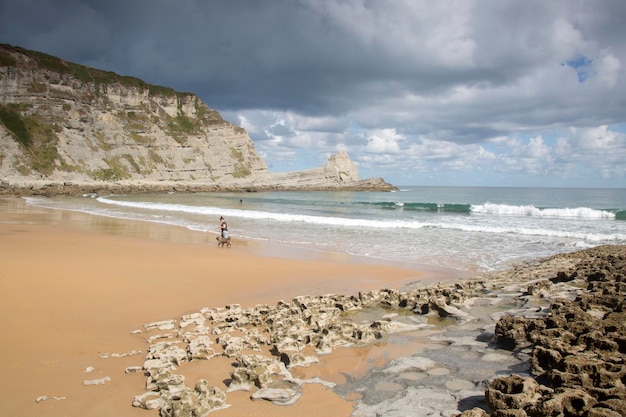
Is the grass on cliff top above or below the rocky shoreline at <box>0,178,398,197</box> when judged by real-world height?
above

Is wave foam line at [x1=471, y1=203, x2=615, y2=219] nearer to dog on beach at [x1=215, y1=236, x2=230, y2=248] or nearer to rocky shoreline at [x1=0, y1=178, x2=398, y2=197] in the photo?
dog on beach at [x1=215, y1=236, x2=230, y2=248]

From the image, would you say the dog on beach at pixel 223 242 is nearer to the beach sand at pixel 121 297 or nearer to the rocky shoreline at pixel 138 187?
the beach sand at pixel 121 297

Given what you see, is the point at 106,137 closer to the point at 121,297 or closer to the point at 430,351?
the point at 121,297

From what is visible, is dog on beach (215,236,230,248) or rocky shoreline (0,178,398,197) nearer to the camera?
dog on beach (215,236,230,248)

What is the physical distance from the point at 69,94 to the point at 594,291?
324ft

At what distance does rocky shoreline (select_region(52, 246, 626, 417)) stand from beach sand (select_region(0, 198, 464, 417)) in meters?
0.22

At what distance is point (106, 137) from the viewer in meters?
88.5

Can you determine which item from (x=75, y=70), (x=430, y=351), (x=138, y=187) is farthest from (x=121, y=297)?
(x=75, y=70)

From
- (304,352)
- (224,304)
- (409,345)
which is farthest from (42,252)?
(409,345)

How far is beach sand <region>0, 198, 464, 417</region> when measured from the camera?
4223 mm

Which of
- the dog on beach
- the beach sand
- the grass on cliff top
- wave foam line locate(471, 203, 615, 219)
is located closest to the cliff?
the grass on cliff top

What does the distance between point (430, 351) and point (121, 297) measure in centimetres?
597

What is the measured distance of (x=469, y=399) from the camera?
3.86 meters

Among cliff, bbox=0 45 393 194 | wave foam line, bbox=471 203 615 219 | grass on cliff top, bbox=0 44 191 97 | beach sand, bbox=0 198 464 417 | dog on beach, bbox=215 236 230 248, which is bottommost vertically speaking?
beach sand, bbox=0 198 464 417
